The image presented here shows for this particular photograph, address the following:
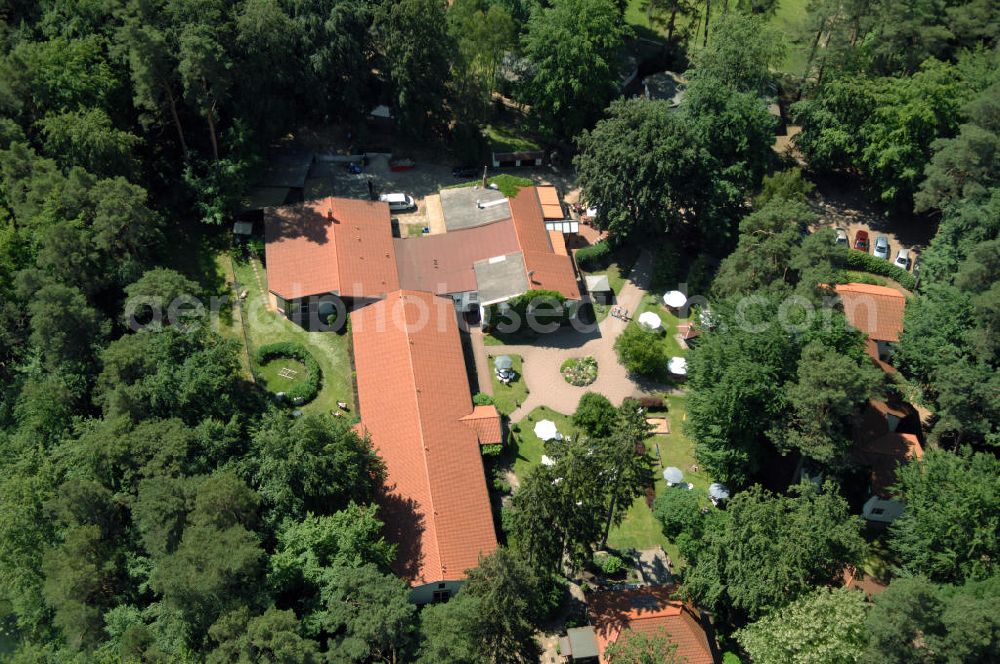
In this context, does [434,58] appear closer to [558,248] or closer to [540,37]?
[540,37]

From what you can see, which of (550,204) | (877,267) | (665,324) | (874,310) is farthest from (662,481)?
(877,267)

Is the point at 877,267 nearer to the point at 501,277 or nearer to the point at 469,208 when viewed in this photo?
the point at 501,277

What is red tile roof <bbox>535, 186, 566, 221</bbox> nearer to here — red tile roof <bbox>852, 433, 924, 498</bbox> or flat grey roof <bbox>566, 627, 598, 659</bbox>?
red tile roof <bbox>852, 433, 924, 498</bbox>

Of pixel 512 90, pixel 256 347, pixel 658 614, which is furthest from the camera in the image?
pixel 512 90

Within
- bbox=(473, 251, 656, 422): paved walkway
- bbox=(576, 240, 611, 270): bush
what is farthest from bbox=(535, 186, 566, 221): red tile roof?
bbox=(473, 251, 656, 422): paved walkway

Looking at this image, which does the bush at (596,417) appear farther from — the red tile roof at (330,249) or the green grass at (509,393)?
the red tile roof at (330,249)

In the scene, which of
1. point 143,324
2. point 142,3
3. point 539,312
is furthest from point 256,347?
point 142,3
